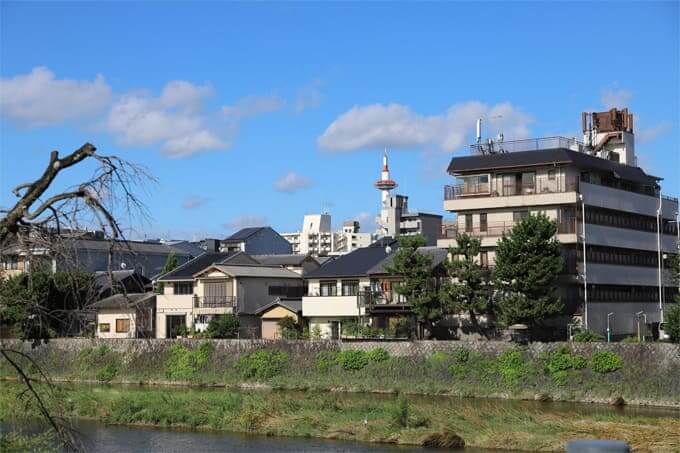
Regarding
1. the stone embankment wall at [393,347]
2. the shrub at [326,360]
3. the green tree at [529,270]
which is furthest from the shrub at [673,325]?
the shrub at [326,360]

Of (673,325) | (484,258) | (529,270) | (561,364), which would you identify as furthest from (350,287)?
(673,325)

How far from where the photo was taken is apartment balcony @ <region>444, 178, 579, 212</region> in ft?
148

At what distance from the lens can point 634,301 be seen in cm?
5100

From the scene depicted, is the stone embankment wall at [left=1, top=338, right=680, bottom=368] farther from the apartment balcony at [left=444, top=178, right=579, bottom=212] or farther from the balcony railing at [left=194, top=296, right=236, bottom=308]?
the apartment balcony at [left=444, top=178, right=579, bottom=212]

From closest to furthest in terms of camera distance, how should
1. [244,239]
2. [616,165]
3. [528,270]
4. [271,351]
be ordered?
1. [528,270]
2. [271,351]
3. [616,165]
4. [244,239]

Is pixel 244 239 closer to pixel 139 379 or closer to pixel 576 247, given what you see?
pixel 139 379

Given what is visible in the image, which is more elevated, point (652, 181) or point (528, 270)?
point (652, 181)

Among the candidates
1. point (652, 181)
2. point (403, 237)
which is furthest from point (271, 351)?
point (652, 181)

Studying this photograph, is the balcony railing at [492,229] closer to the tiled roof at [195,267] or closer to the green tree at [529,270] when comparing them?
the green tree at [529,270]

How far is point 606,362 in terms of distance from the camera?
119 feet

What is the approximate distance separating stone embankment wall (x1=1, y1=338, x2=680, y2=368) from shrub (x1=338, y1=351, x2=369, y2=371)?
0.46m

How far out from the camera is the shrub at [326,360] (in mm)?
42375

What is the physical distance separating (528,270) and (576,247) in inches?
266

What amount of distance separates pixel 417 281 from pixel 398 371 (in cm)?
541
